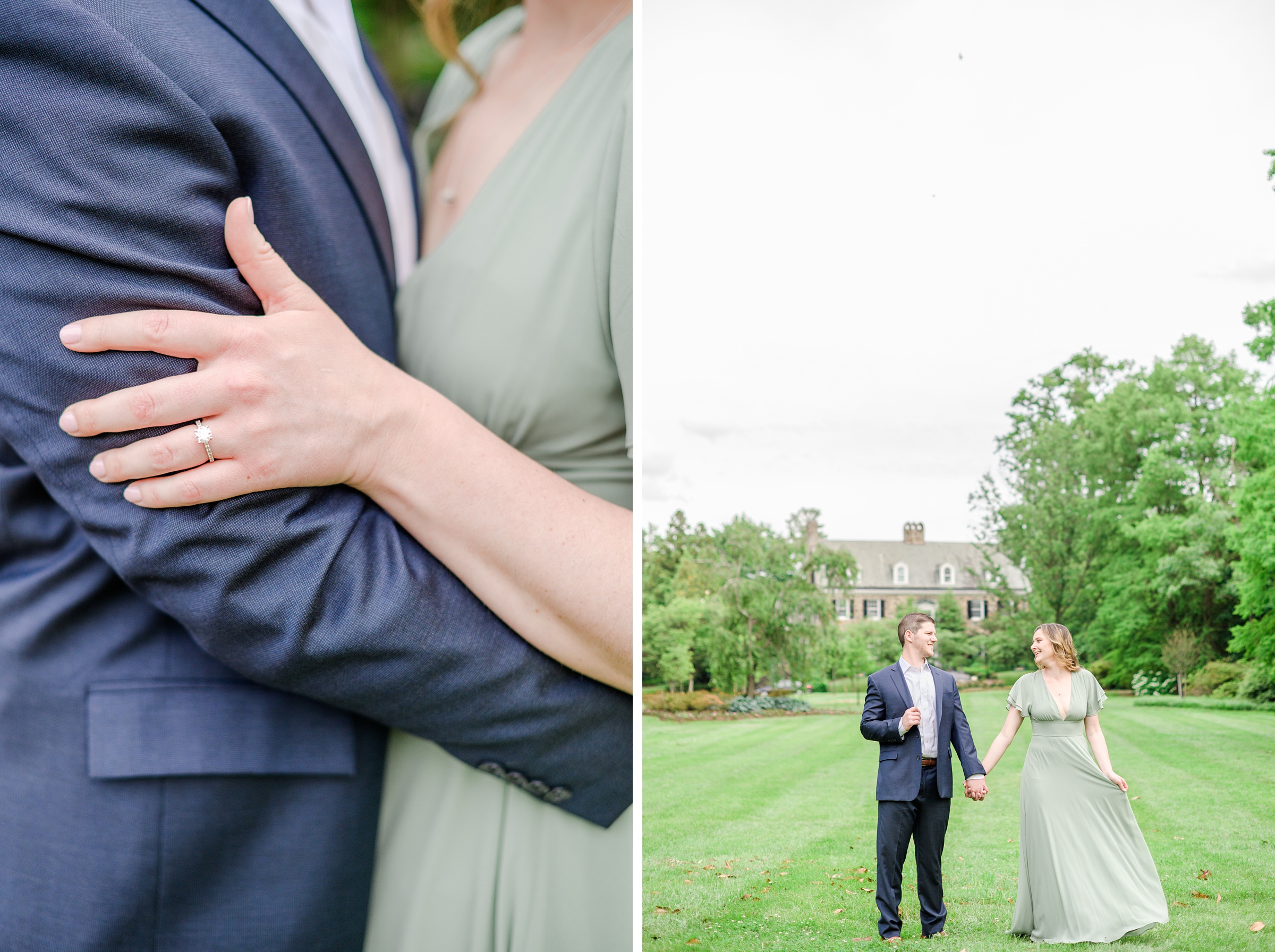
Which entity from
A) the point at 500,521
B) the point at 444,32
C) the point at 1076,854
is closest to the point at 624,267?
the point at 500,521

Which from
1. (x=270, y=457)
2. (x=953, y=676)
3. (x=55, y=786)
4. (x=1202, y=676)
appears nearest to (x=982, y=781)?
(x=953, y=676)

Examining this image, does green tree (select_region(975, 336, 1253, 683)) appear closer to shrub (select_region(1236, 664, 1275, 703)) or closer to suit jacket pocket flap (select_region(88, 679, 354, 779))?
shrub (select_region(1236, 664, 1275, 703))

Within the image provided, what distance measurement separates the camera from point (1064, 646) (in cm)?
117

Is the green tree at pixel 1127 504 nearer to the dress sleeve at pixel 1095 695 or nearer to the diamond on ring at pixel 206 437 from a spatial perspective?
the dress sleeve at pixel 1095 695

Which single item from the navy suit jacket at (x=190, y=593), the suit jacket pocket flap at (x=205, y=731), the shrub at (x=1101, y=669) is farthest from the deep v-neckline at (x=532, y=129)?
the shrub at (x=1101, y=669)

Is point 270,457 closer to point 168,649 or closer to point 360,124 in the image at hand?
point 168,649

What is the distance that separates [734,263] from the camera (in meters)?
1.37

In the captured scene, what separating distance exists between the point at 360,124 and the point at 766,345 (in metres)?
0.67

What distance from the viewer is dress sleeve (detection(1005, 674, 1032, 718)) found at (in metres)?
1.18

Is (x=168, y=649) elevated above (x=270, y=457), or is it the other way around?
(x=270, y=457)

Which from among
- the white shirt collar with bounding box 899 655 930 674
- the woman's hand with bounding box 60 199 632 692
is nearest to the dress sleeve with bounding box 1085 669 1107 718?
the white shirt collar with bounding box 899 655 930 674

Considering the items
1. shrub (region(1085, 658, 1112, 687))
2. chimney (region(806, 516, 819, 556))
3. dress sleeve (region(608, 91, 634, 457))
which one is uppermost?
dress sleeve (region(608, 91, 634, 457))

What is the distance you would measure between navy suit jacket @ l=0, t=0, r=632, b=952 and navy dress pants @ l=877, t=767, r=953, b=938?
20.0 inches

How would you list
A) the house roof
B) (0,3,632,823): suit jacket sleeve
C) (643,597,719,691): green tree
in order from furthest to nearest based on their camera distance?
(643,597,719,691): green tree → the house roof → (0,3,632,823): suit jacket sleeve
